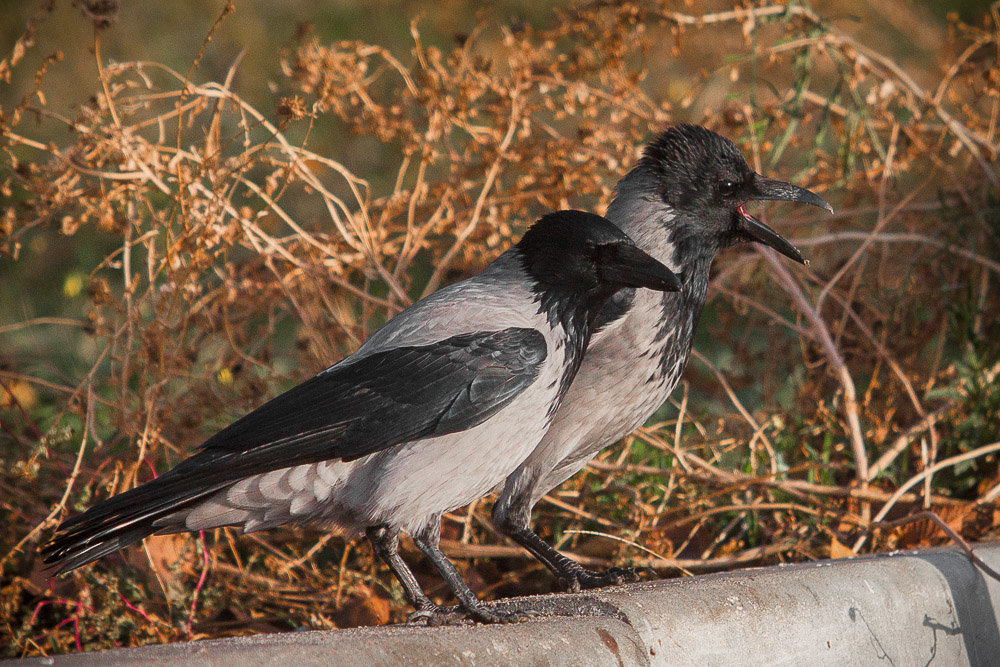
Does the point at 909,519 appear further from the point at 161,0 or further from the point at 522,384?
the point at 161,0

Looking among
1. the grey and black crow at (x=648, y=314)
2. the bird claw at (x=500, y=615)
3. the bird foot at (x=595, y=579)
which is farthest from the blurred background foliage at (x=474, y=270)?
the bird claw at (x=500, y=615)

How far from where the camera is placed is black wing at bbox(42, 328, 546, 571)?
2225mm

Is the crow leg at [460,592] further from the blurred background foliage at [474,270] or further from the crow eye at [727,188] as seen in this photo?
the crow eye at [727,188]

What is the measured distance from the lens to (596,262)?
8.46 ft

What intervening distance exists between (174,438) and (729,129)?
250 centimetres

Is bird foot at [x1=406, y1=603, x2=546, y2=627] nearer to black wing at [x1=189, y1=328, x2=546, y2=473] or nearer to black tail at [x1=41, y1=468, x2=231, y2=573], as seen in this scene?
black wing at [x1=189, y1=328, x2=546, y2=473]

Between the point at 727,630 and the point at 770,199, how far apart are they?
1.36m

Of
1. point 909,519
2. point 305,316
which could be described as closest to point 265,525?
point 305,316

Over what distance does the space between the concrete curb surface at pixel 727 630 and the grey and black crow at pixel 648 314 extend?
450 mm

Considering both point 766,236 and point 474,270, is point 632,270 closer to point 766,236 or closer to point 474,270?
point 766,236

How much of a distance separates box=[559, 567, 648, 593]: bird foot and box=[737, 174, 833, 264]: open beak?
1008mm

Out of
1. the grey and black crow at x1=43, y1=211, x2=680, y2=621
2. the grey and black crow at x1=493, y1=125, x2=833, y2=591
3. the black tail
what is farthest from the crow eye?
the black tail

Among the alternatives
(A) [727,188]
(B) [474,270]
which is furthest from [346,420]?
(B) [474,270]

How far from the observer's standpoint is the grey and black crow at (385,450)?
225 cm
